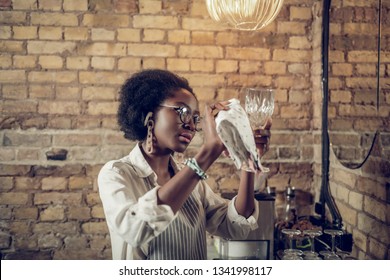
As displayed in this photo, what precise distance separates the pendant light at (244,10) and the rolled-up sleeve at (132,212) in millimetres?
796

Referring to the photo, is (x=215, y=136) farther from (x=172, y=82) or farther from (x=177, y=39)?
(x=177, y=39)

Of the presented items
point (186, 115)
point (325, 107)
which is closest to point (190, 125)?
point (186, 115)

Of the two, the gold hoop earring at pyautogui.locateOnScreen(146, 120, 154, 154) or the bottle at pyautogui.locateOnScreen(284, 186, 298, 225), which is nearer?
the gold hoop earring at pyautogui.locateOnScreen(146, 120, 154, 154)

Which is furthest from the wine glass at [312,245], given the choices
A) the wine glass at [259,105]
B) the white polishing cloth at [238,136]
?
the white polishing cloth at [238,136]

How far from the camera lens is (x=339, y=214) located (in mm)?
1895

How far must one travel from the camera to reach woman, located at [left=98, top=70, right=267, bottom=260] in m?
1.01

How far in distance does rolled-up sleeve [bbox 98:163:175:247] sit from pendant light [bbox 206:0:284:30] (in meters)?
0.80

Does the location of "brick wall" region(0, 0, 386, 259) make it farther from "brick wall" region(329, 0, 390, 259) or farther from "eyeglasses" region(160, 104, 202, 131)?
"eyeglasses" region(160, 104, 202, 131)

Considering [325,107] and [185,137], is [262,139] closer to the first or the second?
[185,137]

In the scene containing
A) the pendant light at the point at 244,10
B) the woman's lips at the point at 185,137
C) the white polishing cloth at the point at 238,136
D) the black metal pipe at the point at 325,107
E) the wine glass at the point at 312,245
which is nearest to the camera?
the white polishing cloth at the point at 238,136

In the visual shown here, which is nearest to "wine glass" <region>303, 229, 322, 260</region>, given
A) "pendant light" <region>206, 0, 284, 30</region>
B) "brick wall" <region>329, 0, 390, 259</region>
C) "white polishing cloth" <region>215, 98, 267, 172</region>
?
"brick wall" <region>329, 0, 390, 259</region>

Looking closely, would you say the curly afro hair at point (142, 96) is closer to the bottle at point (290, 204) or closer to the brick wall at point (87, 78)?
the brick wall at point (87, 78)

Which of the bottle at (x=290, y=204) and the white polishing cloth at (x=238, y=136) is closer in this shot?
the white polishing cloth at (x=238, y=136)

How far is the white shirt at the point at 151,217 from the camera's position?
997mm
